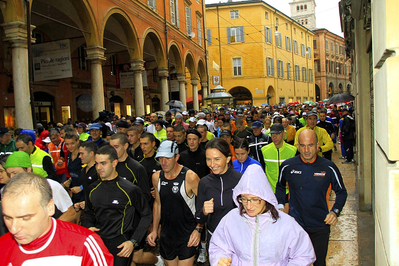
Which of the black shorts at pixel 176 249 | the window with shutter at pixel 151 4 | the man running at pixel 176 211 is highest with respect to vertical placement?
the window with shutter at pixel 151 4

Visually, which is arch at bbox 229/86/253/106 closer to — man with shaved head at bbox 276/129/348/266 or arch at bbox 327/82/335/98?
arch at bbox 327/82/335/98

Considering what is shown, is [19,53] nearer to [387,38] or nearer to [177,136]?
[177,136]

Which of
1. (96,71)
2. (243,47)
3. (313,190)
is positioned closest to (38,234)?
(313,190)

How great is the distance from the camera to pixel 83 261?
2.21 meters

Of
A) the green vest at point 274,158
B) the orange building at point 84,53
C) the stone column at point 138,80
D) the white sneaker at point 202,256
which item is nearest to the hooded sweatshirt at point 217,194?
the white sneaker at point 202,256

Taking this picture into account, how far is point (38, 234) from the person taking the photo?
2.12m

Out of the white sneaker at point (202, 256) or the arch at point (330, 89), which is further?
the arch at point (330, 89)

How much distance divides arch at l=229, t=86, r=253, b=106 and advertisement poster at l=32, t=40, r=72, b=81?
116 ft

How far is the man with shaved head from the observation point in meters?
3.96

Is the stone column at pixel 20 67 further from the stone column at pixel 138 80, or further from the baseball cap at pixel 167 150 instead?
the stone column at pixel 138 80

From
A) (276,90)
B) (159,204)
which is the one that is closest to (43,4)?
(159,204)

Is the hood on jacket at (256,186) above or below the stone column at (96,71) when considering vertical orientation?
below

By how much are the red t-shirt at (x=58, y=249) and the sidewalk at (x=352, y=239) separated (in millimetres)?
3953

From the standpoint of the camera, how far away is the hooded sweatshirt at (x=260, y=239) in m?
2.56
